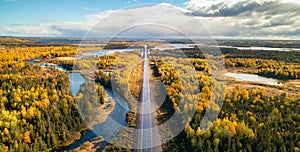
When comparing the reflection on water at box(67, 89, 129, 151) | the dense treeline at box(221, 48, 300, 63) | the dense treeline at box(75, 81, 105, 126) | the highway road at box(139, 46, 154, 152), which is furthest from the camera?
the dense treeline at box(221, 48, 300, 63)

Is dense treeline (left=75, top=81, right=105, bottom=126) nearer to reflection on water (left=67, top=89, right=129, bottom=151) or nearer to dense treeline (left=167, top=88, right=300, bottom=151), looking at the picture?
reflection on water (left=67, top=89, right=129, bottom=151)

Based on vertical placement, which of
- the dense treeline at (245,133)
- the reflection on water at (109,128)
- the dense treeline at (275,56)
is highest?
the dense treeline at (275,56)

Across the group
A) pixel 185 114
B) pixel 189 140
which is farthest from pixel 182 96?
pixel 189 140

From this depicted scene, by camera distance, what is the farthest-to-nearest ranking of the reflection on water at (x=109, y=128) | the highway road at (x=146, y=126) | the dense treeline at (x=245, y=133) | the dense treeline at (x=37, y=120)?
the reflection on water at (x=109, y=128)
the dense treeline at (x=37, y=120)
the highway road at (x=146, y=126)
the dense treeline at (x=245, y=133)

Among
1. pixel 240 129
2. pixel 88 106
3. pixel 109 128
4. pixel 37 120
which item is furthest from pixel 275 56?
pixel 37 120

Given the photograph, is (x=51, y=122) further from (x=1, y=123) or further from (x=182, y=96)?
(x=182, y=96)

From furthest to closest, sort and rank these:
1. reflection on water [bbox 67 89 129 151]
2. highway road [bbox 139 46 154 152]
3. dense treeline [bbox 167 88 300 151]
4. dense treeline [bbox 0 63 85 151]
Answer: reflection on water [bbox 67 89 129 151] < dense treeline [bbox 0 63 85 151] < highway road [bbox 139 46 154 152] < dense treeline [bbox 167 88 300 151]

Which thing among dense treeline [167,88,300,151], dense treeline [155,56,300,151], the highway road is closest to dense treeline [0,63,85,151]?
the highway road

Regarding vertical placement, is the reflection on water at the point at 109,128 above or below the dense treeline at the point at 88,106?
below

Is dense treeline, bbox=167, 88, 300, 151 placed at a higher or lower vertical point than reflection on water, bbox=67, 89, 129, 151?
higher

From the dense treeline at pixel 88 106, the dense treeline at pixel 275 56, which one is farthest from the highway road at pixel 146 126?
the dense treeline at pixel 275 56

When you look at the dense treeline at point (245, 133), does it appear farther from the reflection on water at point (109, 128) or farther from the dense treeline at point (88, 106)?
the dense treeline at point (88, 106)
